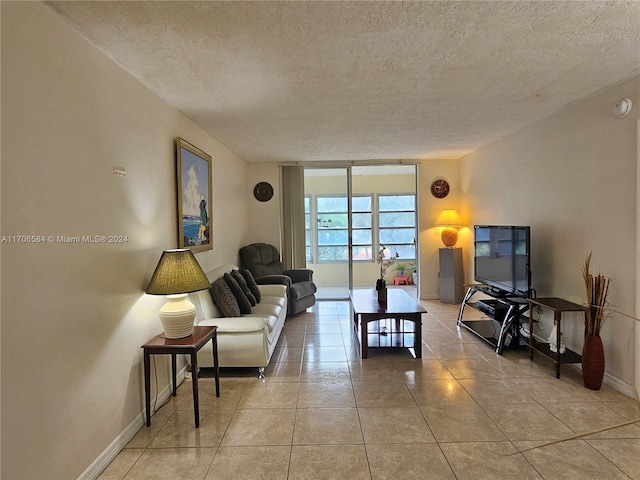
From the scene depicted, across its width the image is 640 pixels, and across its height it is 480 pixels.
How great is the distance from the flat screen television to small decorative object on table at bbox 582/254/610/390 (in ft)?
2.66

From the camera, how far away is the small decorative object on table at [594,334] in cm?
287

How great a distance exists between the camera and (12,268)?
151cm

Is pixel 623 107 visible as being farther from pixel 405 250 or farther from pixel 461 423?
pixel 405 250

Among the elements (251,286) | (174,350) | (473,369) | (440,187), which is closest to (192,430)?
(174,350)

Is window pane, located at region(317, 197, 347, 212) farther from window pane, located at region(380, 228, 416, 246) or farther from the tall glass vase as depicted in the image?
the tall glass vase

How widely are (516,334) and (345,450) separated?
102 inches

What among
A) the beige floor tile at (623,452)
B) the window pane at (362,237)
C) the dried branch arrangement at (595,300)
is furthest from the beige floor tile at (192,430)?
the window pane at (362,237)

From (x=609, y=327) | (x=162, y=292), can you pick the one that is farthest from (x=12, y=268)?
(x=609, y=327)

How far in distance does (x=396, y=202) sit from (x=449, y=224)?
2.45 metres

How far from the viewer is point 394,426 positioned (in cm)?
247

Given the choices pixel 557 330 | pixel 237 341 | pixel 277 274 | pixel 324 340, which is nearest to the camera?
pixel 557 330

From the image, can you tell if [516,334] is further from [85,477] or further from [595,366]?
[85,477]

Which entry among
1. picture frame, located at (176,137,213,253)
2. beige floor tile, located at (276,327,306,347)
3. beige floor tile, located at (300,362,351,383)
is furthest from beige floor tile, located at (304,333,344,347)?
picture frame, located at (176,137,213,253)

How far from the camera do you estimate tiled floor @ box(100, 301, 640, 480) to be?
6.77 feet
